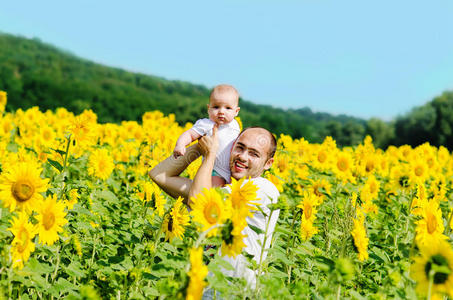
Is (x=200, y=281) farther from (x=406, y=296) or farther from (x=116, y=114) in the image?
(x=116, y=114)

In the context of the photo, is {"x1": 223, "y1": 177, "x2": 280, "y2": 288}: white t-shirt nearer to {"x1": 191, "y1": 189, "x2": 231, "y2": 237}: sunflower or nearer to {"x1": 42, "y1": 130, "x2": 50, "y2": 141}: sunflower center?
{"x1": 191, "y1": 189, "x2": 231, "y2": 237}: sunflower

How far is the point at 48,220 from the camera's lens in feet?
7.23

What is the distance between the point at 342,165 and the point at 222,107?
3.10 metres

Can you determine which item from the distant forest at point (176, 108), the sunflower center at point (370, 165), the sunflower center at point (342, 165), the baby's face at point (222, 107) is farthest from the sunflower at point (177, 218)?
the distant forest at point (176, 108)

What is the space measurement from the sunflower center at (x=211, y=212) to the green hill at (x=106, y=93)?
→ 41.5ft

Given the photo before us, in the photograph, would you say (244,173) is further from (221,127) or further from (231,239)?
(231,239)

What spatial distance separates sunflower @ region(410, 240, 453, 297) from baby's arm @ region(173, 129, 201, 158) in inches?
50.5

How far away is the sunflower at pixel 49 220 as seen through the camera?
217cm

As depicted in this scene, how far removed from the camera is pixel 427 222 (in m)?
2.51

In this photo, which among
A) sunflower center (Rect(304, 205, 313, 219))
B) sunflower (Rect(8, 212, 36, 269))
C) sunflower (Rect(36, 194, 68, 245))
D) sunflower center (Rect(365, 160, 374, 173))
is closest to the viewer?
sunflower (Rect(8, 212, 36, 269))

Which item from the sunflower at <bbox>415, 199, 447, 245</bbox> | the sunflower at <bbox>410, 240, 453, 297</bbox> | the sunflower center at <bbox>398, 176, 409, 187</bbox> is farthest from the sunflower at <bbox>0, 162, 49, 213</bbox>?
the sunflower center at <bbox>398, 176, 409, 187</bbox>

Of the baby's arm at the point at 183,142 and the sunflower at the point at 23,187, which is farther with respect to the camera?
the baby's arm at the point at 183,142

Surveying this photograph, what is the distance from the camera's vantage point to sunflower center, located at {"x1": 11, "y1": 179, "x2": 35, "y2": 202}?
2248 millimetres

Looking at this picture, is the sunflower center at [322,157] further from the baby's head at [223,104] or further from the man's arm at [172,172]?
the man's arm at [172,172]
